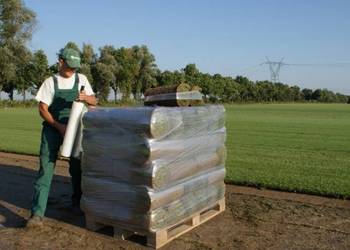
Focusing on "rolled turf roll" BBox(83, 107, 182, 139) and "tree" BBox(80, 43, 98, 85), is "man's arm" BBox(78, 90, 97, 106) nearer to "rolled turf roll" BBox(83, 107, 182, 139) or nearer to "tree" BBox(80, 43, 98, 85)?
"rolled turf roll" BBox(83, 107, 182, 139)

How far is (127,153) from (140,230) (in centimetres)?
80

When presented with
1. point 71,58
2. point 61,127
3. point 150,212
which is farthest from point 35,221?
point 71,58

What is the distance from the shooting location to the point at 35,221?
19.7 ft

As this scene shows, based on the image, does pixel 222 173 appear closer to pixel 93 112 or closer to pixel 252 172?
pixel 93 112

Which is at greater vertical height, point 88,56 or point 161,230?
point 88,56

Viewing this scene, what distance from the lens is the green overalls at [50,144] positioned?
20.1 ft

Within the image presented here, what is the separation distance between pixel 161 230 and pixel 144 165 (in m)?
0.69

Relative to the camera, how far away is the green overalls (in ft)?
20.1

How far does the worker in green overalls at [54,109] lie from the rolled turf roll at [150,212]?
623 mm

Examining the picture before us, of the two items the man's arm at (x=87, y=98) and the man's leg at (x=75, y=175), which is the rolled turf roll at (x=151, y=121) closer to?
the man's arm at (x=87, y=98)

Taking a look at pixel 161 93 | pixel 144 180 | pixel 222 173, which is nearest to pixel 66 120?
pixel 161 93

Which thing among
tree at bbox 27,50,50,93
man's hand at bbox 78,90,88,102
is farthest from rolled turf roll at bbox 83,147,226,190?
tree at bbox 27,50,50,93

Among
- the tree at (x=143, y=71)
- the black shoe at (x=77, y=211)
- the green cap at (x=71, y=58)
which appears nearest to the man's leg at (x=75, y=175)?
the black shoe at (x=77, y=211)

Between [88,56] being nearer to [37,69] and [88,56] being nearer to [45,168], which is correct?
[37,69]
